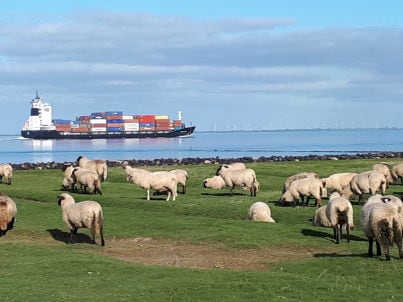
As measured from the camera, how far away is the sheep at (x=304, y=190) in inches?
1148

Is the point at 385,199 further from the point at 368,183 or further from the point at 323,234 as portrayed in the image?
the point at 368,183

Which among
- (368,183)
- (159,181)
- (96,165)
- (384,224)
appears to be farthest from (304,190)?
(96,165)

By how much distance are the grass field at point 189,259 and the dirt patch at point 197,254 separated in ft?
0.11

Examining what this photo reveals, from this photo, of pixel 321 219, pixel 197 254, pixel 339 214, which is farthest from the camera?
pixel 321 219

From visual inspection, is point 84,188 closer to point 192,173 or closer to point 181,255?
point 192,173

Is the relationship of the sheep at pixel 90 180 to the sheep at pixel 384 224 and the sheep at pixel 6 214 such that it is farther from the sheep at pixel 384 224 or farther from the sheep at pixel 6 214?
the sheep at pixel 384 224

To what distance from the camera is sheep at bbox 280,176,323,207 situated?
2916cm

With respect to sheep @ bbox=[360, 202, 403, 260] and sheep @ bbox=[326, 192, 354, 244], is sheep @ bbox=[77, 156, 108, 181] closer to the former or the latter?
sheep @ bbox=[326, 192, 354, 244]

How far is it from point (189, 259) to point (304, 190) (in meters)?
11.4

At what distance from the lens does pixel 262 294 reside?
14203 mm

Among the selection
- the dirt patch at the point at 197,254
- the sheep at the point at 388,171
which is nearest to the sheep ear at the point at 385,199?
the dirt patch at the point at 197,254

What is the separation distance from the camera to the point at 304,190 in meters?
29.5

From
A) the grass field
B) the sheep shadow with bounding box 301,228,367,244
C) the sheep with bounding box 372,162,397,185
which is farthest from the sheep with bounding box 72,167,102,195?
the sheep with bounding box 372,162,397,185

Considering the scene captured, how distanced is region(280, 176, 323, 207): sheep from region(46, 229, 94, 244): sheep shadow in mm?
10818
